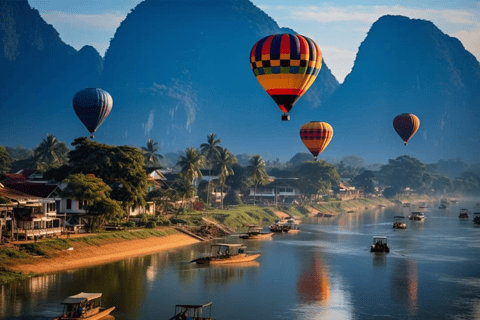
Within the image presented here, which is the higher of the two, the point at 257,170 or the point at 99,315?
the point at 257,170

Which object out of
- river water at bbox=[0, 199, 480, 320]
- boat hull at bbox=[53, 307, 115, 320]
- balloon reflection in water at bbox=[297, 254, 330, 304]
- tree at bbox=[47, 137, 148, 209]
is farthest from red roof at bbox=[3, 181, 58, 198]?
boat hull at bbox=[53, 307, 115, 320]

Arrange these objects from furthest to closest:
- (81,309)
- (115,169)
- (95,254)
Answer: (115,169) → (95,254) → (81,309)

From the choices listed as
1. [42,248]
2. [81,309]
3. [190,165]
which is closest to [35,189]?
[42,248]

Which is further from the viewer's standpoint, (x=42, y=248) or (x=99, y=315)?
(x=42, y=248)

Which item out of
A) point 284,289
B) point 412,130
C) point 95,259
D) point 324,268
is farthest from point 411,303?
point 412,130

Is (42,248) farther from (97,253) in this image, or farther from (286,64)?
(286,64)

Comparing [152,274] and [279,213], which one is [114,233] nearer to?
[152,274]

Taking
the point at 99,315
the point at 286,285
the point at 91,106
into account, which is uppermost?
the point at 91,106

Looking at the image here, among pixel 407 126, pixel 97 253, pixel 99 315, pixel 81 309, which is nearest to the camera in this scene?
pixel 81 309
